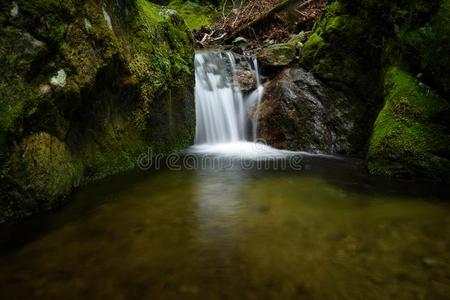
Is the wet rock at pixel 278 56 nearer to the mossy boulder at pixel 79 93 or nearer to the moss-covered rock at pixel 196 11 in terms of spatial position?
the mossy boulder at pixel 79 93

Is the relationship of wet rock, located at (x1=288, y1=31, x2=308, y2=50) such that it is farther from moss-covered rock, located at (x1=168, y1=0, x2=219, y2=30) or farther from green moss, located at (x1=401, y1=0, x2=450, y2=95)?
moss-covered rock, located at (x1=168, y1=0, x2=219, y2=30)

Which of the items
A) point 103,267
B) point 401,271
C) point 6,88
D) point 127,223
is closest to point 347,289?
point 401,271

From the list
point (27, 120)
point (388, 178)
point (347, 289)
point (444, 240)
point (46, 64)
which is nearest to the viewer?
point (347, 289)

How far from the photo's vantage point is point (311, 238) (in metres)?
3.44

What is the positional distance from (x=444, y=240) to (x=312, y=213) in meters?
1.28

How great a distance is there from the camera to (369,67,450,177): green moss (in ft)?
17.5

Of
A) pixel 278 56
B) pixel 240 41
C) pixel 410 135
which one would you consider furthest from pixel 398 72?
pixel 240 41

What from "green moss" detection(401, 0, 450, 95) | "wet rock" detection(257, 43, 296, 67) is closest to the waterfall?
"wet rock" detection(257, 43, 296, 67)

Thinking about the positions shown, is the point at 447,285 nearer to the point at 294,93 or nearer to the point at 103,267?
the point at 103,267

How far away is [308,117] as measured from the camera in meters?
7.77

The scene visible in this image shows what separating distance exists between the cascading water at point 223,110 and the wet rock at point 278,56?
1.03 ft

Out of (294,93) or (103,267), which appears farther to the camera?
(294,93)

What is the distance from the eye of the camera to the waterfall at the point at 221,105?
849cm

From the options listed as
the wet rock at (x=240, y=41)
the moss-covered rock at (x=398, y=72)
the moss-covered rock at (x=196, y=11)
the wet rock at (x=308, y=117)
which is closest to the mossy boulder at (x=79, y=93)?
the wet rock at (x=308, y=117)
